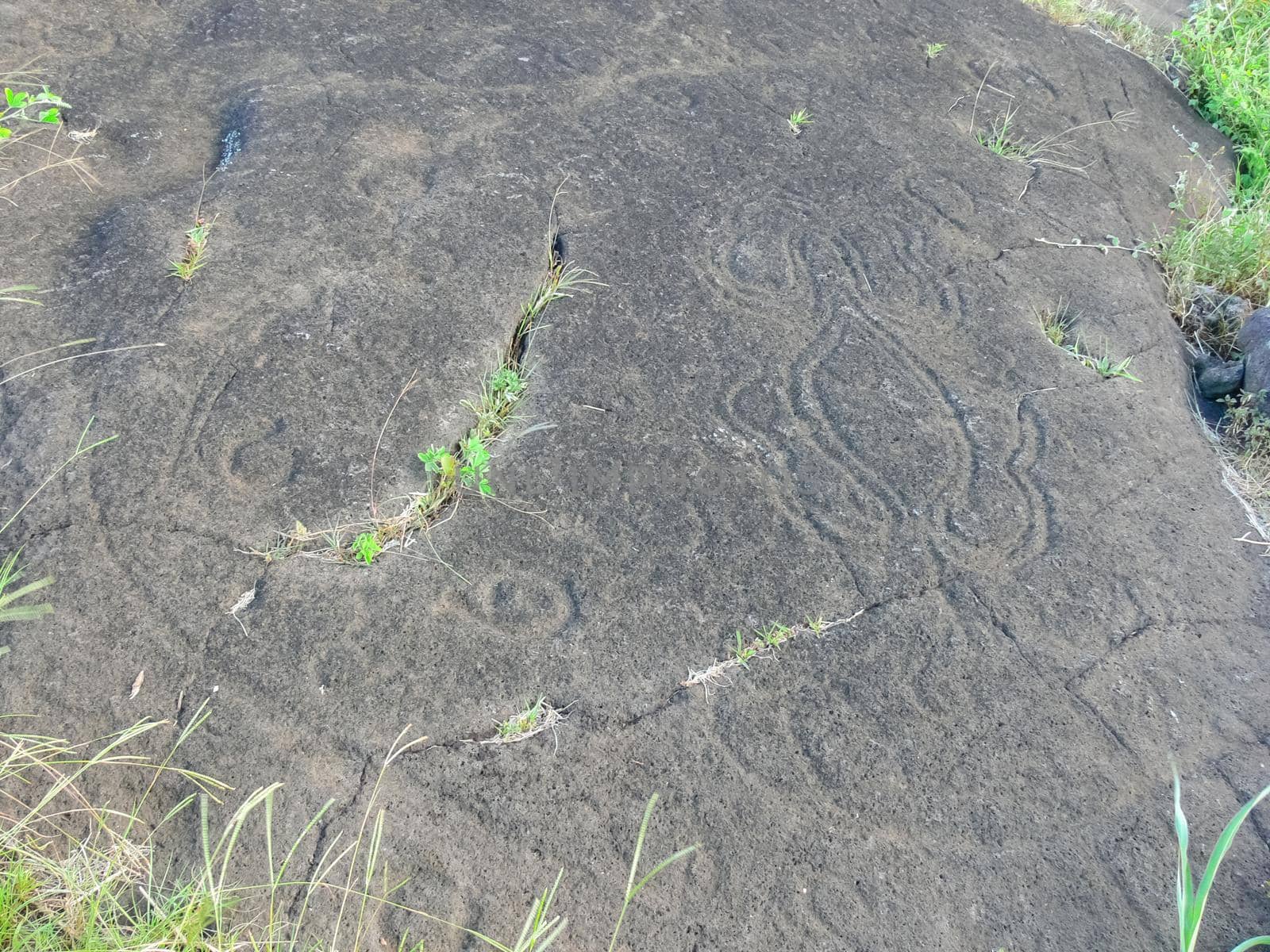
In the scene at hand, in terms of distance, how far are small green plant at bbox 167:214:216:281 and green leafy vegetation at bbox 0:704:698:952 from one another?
3.95ft

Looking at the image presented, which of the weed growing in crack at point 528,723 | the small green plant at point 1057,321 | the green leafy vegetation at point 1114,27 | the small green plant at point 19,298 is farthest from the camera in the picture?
the green leafy vegetation at point 1114,27

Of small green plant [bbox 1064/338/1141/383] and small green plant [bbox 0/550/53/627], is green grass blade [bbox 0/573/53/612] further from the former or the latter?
small green plant [bbox 1064/338/1141/383]

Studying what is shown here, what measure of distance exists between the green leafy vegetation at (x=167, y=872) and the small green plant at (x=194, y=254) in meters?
1.20

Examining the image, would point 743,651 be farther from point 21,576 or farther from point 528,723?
point 21,576

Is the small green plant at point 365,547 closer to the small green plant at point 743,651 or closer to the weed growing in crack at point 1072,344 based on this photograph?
the small green plant at point 743,651

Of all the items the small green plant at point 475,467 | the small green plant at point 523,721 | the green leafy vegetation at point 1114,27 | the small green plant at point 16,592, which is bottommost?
the small green plant at point 16,592

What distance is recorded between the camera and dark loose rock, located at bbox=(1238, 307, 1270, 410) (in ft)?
9.27

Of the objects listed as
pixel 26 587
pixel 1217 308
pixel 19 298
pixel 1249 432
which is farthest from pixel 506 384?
pixel 1217 308

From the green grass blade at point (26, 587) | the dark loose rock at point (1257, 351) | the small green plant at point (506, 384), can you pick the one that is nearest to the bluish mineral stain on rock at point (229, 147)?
the small green plant at point (506, 384)

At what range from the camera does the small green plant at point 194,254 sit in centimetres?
246

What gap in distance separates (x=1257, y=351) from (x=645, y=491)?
1.98m

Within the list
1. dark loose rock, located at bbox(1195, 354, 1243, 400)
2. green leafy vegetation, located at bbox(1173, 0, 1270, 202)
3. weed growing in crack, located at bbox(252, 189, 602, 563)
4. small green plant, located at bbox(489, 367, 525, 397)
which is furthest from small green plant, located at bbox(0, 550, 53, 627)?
green leafy vegetation, located at bbox(1173, 0, 1270, 202)

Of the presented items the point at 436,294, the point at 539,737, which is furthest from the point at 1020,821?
the point at 436,294

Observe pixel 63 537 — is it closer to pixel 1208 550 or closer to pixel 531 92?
pixel 531 92
